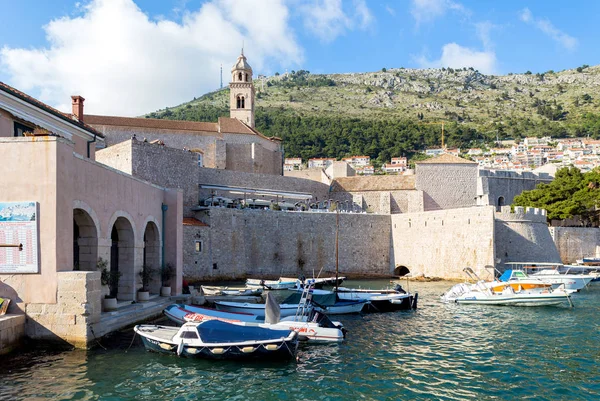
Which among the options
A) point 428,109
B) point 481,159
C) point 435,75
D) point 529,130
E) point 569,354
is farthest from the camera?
point 435,75

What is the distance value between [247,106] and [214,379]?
48908 mm

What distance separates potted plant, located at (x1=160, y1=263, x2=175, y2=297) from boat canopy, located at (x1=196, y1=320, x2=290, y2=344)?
6296 millimetres

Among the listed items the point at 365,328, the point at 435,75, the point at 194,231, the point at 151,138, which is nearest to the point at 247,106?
the point at 151,138

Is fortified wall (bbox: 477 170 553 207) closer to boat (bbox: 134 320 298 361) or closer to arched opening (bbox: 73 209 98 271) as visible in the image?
boat (bbox: 134 320 298 361)

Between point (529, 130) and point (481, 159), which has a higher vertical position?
point (529, 130)

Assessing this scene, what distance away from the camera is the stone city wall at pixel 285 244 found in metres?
31.6

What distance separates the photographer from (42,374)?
10086 mm

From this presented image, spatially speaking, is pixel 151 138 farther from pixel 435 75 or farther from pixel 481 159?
pixel 435 75

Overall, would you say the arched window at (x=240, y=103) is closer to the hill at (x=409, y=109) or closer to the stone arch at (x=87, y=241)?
the hill at (x=409, y=109)

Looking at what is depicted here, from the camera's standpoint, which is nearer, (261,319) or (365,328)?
(261,319)

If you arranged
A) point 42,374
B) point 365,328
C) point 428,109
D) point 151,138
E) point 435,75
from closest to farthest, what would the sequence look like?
1. point 42,374
2. point 365,328
3. point 151,138
4. point 428,109
5. point 435,75

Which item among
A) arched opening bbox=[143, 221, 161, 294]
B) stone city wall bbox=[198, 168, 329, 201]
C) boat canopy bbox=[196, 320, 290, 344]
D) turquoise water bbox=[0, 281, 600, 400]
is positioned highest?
stone city wall bbox=[198, 168, 329, 201]

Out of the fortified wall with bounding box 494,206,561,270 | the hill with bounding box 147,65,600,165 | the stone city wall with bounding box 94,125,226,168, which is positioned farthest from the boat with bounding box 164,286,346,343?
the hill with bounding box 147,65,600,165

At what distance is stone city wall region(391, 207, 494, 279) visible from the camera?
99.2 ft
